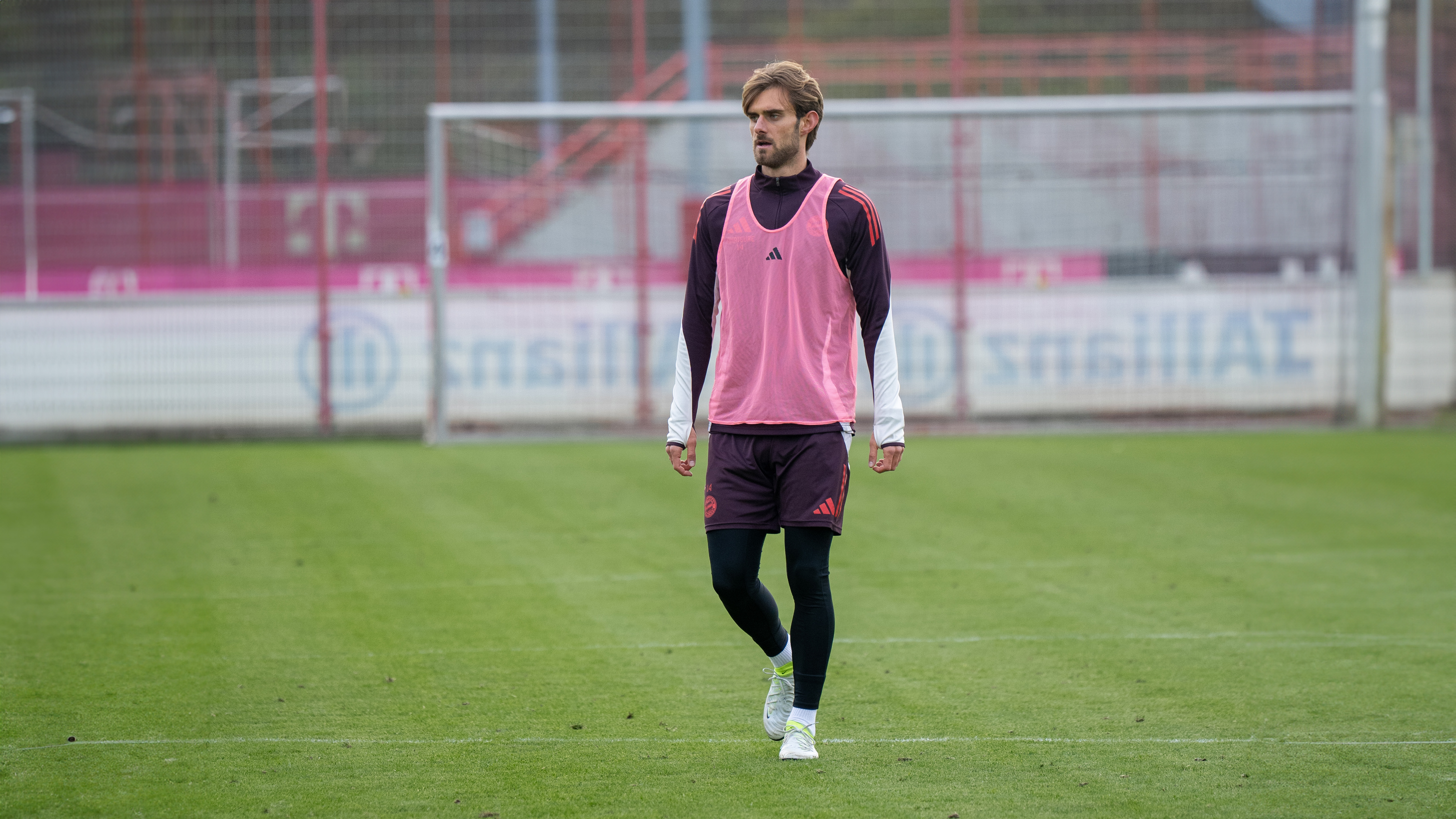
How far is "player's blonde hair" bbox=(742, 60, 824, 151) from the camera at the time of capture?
436cm

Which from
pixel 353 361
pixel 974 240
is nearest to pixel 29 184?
pixel 353 361

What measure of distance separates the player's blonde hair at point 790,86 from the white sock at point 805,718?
157 centimetres

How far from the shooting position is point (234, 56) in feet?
49.3

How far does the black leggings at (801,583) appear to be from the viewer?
14.5 ft

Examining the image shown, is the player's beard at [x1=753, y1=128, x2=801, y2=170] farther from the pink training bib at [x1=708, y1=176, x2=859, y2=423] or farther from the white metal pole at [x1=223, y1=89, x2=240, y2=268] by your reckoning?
the white metal pole at [x1=223, y1=89, x2=240, y2=268]

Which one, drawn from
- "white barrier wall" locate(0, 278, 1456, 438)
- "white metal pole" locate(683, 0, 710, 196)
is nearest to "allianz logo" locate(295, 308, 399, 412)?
"white barrier wall" locate(0, 278, 1456, 438)

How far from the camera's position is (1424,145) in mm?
14859

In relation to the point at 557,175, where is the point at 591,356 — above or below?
below

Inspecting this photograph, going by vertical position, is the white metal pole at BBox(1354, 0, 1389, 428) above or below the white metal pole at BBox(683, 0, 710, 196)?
below

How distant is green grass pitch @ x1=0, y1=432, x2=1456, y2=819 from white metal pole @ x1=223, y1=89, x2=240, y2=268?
4164 millimetres

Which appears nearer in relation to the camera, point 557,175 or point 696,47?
point 557,175

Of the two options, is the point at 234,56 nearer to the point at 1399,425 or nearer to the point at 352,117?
the point at 352,117

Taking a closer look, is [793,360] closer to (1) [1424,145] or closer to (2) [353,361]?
(2) [353,361]

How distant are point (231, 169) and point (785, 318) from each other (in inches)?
464
